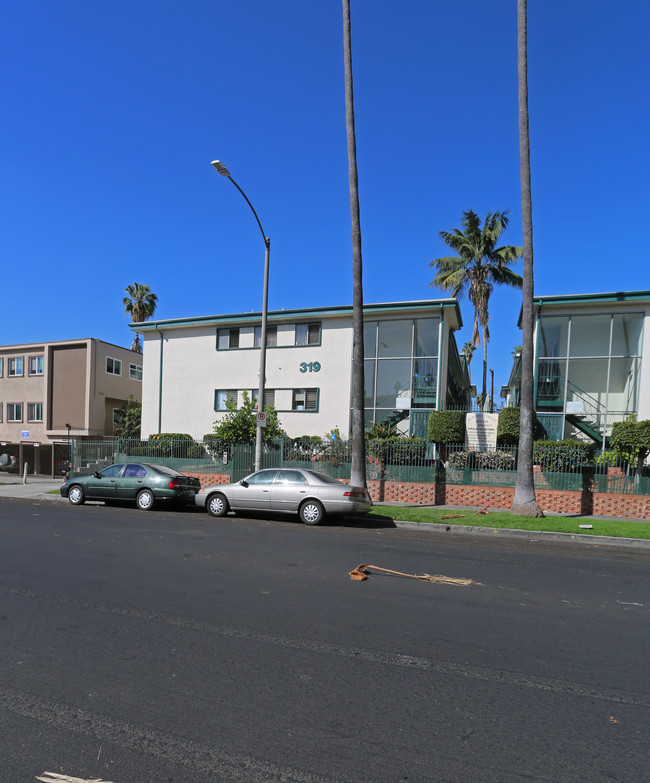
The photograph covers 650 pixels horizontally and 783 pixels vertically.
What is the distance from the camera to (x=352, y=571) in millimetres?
7492

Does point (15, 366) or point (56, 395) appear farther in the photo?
point (15, 366)

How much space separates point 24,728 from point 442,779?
96.5 inches

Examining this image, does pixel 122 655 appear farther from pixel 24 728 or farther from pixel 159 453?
pixel 159 453

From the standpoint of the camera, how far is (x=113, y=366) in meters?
35.2

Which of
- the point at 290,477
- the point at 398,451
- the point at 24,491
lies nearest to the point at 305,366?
the point at 398,451

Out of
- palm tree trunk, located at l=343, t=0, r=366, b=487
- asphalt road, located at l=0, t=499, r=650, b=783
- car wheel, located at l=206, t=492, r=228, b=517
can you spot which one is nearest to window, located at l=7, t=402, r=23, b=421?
car wheel, located at l=206, t=492, r=228, b=517

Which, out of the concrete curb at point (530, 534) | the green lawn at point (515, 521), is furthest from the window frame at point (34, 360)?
the concrete curb at point (530, 534)

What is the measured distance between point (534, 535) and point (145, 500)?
1042 centimetres

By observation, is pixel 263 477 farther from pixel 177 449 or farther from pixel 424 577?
pixel 177 449

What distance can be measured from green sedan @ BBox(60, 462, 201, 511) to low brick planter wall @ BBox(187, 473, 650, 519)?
6.29 m

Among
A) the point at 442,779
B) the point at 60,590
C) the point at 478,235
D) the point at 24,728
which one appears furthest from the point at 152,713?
the point at 478,235

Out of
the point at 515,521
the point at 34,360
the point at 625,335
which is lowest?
the point at 515,521

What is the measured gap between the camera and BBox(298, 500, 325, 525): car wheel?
12.9 m

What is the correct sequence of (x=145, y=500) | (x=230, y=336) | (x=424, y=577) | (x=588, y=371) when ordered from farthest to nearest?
1. (x=230, y=336)
2. (x=588, y=371)
3. (x=145, y=500)
4. (x=424, y=577)
